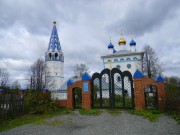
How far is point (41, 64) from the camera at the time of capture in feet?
117

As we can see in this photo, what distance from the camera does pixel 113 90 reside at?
12875mm

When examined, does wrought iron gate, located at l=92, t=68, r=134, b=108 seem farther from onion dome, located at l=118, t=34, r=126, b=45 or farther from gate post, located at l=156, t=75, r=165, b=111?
onion dome, located at l=118, t=34, r=126, b=45

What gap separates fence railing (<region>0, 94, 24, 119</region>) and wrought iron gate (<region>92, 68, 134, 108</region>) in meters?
5.41

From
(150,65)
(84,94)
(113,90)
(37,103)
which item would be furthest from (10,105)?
(150,65)

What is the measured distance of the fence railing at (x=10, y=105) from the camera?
8.90m

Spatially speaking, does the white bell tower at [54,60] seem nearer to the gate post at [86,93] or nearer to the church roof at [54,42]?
the church roof at [54,42]

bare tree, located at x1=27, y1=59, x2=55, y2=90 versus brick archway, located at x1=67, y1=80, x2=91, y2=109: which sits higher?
bare tree, located at x1=27, y1=59, x2=55, y2=90

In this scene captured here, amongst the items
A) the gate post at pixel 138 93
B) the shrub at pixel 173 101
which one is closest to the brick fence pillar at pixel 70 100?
the gate post at pixel 138 93

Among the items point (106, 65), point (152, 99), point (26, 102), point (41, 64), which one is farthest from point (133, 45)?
point (26, 102)

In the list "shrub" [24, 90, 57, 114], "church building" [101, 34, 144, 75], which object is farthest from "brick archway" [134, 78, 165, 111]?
"church building" [101, 34, 144, 75]

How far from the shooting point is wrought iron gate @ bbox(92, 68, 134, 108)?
12.8m

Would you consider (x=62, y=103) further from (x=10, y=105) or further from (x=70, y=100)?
(x=10, y=105)

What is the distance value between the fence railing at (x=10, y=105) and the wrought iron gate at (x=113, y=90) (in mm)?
5410

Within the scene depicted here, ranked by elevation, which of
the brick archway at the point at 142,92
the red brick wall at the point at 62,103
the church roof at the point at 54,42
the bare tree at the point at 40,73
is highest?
the church roof at the point at 54,42
